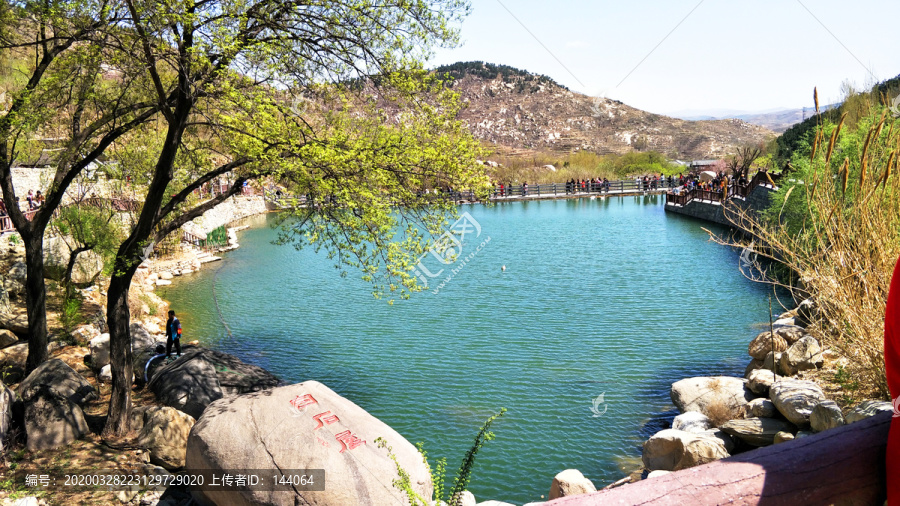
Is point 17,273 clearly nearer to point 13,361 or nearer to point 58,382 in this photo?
point 13,361

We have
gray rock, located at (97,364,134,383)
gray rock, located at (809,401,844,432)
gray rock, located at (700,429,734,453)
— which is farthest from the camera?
gray rock, located at (97,364,134,383)

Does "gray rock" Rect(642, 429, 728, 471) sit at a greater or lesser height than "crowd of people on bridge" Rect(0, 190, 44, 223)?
lesser

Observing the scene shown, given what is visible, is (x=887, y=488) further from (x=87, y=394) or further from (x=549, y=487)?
(x=87, y=394)

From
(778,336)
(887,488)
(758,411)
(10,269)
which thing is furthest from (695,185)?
(887,488)

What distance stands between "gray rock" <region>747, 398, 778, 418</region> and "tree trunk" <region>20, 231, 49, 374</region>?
10356 mm

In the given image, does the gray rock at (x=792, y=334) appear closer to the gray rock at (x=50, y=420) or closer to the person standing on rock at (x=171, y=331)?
the person standing on rock at (x=171, y=331)

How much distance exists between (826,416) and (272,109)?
23.7 ft

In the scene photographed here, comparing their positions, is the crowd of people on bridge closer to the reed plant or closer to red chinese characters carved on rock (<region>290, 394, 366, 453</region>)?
red chinese characters carved on rock (<region>290, 394, 366, 453</region>)

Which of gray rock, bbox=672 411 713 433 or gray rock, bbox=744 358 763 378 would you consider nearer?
gray rock, bbox=672 411 713 433

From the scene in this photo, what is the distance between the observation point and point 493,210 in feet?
134

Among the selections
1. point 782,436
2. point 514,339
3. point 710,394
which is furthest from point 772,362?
point 514,339

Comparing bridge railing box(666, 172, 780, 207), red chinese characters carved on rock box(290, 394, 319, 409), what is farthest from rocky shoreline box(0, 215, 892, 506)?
bridge railing box(666, 172, 780, 207)

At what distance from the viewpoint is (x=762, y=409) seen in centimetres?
750

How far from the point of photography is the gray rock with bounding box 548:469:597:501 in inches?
264
